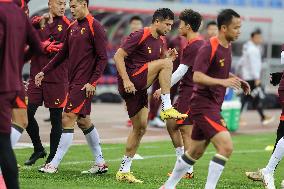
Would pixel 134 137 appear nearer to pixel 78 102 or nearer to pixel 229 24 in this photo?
pixel 78 102

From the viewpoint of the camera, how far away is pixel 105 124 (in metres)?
21.4

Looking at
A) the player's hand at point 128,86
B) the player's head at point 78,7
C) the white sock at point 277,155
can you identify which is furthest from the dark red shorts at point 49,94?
the white sock at point 277,155

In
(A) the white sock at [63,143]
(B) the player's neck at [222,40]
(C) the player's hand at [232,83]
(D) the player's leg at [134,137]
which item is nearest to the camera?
(C) the player's hand at [232,83]

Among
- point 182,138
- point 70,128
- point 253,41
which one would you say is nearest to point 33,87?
point 70,128

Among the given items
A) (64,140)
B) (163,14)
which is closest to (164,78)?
(163,14)

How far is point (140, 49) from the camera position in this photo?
450 inches

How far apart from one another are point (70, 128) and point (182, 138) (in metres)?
1.64

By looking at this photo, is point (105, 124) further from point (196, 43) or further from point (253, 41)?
point (196, 43)

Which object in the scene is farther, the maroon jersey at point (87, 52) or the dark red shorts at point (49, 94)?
the dark red shorts at point (49, 94)

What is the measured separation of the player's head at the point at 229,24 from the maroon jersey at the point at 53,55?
366cm

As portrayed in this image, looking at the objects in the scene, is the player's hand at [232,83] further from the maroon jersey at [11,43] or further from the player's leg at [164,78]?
the maroon jersey at [11,43]

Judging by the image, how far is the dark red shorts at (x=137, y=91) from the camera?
11336 millimetres

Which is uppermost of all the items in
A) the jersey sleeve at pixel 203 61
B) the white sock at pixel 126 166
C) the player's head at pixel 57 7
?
the jersey sleeve at pixel 203 61

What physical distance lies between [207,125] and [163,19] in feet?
7.71
